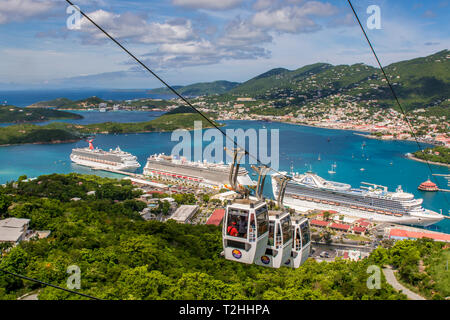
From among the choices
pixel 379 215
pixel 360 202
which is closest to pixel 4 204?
pixel 360 202

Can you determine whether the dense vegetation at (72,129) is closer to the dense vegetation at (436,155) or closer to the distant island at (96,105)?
the distant island at (96,105)

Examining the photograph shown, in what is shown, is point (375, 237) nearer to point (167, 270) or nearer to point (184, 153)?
point (167, 270)

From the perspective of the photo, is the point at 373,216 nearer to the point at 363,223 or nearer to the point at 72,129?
the point at 363,223

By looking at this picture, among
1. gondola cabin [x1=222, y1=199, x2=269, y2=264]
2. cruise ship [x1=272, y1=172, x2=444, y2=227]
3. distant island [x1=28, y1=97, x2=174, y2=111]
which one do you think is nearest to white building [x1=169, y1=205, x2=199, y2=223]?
cruise ship [x1=272, y1=172, x2=444, y2=227]

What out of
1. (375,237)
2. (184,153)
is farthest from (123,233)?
(184,153)

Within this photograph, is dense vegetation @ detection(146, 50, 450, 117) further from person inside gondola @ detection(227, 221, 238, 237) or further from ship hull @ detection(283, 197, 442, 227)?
person inside gondola @ detection(227, 221, 238, 237)
